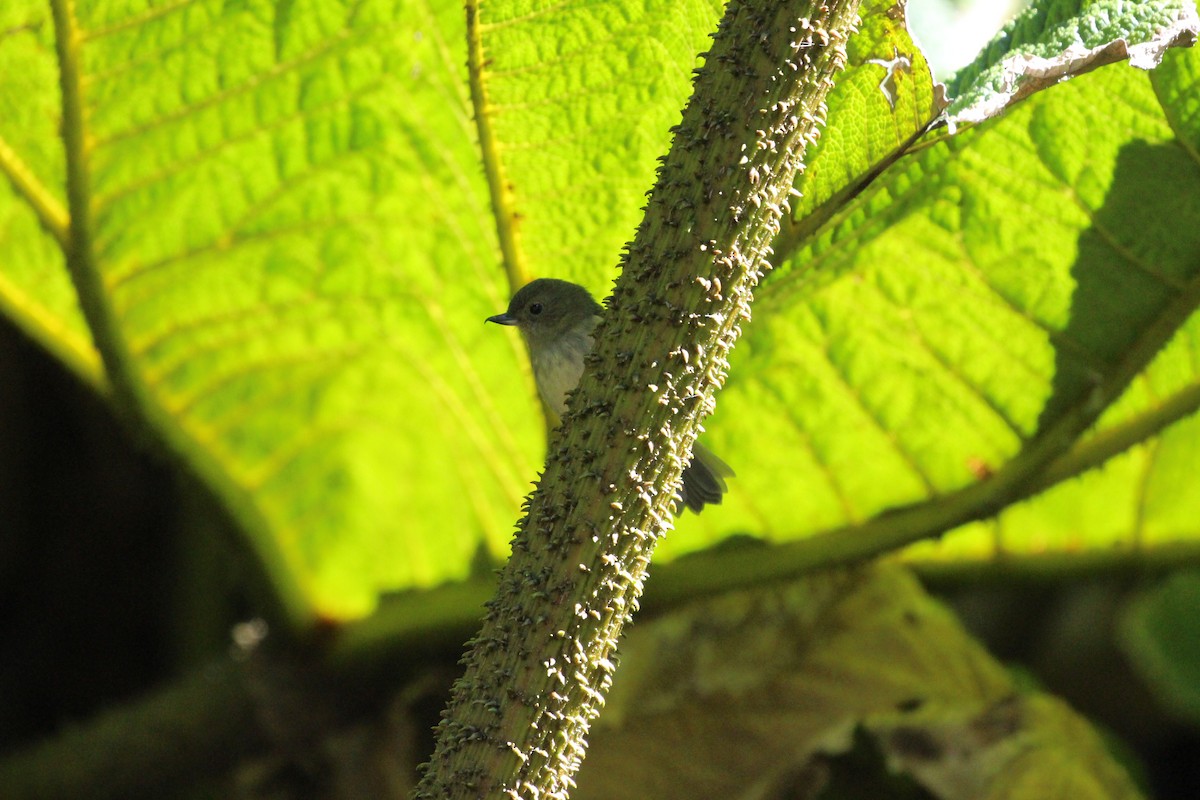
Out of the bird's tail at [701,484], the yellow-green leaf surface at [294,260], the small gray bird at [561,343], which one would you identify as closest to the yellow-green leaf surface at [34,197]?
the yellow-green leaf surface at [294,260]

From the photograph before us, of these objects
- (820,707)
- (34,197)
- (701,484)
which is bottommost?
(820,707)

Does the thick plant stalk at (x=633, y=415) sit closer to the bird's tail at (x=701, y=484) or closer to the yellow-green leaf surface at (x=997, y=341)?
the yellow-green leaf surface at (x=997, y=341)

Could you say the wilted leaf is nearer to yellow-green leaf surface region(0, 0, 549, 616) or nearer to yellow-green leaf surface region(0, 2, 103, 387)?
yellow-green leaf surface region(0, 0, 549, 616)

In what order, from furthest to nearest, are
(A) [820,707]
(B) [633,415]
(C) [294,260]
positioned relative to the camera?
(A) [820,707] → (C) [294,260] → (B) [633,415]

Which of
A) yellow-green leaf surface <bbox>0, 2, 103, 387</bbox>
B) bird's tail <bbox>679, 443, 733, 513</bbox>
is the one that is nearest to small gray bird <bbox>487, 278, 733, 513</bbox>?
bird's tail <bbox>679, 443, 733, 513</bbox>

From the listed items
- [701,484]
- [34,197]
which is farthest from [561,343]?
[34,197]

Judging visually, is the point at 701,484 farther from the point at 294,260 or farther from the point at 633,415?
the point at 633,415

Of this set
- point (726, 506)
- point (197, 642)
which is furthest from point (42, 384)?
point (726, 506)
